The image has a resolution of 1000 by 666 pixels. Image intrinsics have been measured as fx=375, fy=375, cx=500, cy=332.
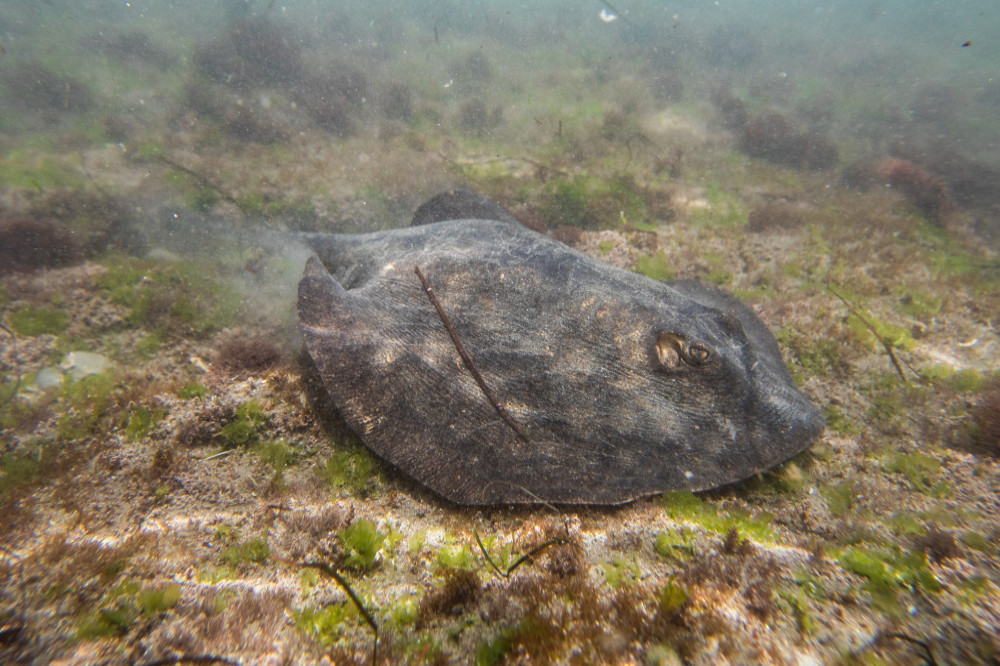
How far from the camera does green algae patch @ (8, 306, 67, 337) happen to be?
183 inches

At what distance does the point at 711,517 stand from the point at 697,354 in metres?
1.18

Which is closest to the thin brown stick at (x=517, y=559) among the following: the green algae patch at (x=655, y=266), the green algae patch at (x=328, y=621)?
the green algae patch at (x=328, y=621)

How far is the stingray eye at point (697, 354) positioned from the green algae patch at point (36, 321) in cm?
725

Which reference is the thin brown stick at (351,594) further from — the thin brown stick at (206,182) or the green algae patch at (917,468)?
the thin brown stick at (206,182)

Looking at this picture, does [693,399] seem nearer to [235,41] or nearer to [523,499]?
[523,499]

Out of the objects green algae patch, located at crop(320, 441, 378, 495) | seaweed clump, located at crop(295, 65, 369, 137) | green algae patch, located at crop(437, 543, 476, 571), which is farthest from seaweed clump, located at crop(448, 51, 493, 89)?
green algae patch, located at crop(437, 543, 476, 571)

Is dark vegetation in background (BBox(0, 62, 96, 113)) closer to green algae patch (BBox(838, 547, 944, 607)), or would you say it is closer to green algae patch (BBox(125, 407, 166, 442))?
green algae patch (BBox(125, 407, 166, 442))

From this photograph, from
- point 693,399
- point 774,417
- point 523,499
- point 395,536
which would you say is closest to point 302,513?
point 395,536

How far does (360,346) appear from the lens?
9.84 ft

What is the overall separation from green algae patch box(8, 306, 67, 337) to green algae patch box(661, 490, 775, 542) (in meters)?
7.15

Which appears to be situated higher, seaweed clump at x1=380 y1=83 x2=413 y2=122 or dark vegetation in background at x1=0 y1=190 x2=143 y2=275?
seaweed clump at x1=380 y1=83 x2=413 y2=122

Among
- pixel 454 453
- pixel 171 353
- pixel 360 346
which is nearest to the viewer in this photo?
pixel 454 453

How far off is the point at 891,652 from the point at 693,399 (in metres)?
1.59

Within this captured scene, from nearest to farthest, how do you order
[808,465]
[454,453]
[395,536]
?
[395,536]
[454,453]
[808,465]
